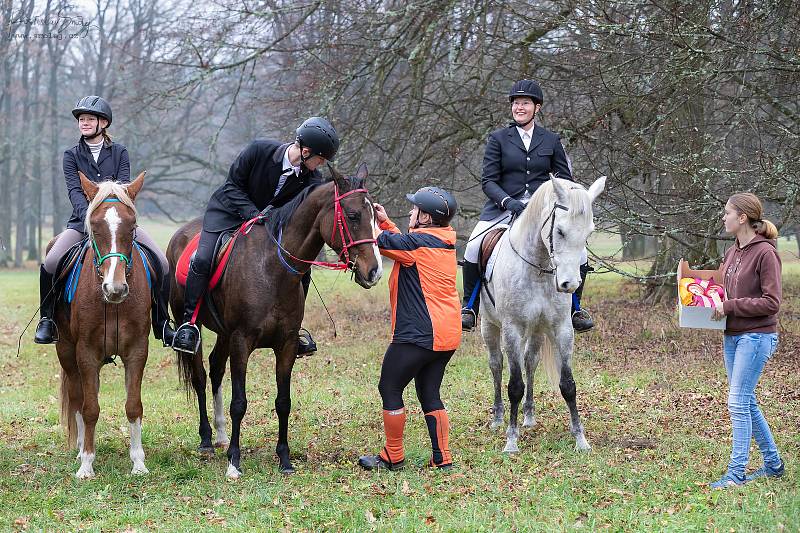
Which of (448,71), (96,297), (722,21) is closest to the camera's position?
(96,297)

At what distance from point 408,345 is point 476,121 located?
784 centimetres

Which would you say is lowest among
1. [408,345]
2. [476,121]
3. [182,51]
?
[408,345]

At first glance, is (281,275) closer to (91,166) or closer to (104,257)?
(104,257)

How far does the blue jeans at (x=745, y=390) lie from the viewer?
5586mm

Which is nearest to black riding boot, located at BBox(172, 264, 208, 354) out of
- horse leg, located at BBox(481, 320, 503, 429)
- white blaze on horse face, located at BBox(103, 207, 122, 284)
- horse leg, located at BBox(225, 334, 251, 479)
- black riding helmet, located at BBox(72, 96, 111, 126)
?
horse leg, located at BBox(225, 334, 251, 479)

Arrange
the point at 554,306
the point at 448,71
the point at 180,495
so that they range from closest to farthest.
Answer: the point at 180,495
the point at 554,306
the point at 448,71

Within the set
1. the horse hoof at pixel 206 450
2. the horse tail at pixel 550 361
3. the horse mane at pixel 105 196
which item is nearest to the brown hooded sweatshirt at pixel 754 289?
the horse tail at pixel 550 361

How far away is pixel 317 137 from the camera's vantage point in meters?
6.48

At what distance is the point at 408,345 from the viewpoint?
628 cm

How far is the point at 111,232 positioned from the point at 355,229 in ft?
5.88

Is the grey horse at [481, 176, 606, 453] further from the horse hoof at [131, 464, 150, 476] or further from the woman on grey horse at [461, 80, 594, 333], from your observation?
the horse hoof at [131, 464, 150, 476]

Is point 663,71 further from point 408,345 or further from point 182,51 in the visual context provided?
point 182,51

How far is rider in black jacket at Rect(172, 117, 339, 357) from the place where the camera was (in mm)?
6801

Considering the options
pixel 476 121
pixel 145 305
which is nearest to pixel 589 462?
pixel 145 305
